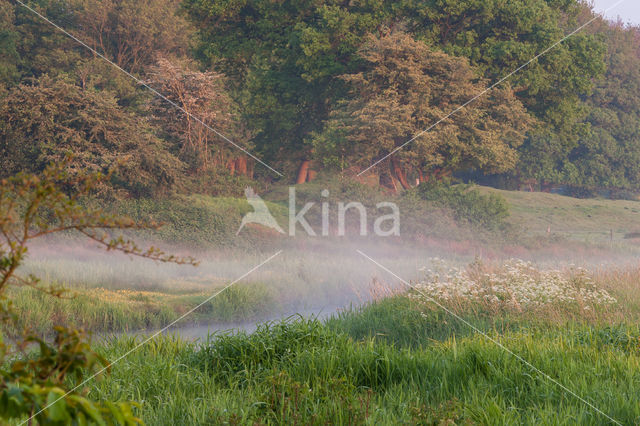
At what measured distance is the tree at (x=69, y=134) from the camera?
1631 centimetres

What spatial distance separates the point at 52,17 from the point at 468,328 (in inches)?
928

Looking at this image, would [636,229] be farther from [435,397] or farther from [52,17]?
[52,17]

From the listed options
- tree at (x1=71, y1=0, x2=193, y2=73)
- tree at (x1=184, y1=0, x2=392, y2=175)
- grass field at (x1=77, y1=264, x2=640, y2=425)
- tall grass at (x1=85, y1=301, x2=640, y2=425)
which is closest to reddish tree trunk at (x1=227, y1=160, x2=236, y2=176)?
tree at (x1=184, y1=0, x2=392, y2=175)

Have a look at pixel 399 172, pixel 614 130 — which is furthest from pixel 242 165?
pixel 614 130

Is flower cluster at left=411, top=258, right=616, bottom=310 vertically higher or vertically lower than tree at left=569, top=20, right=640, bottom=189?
lower

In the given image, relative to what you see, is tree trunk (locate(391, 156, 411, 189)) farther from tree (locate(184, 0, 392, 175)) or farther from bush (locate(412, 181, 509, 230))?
tree (locate(184, 0, 392, 175))

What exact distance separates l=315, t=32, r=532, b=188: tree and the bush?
86 cm

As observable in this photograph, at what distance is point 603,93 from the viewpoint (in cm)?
2981

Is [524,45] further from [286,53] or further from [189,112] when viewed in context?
[189,112]

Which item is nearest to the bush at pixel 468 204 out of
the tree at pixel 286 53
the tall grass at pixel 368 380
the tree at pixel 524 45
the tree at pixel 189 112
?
the tree at pixel 524 45

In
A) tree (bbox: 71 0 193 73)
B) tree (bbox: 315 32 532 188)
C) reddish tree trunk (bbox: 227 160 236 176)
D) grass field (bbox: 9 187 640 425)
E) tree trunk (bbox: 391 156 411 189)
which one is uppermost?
tree (bbox: 71 0 193 73)

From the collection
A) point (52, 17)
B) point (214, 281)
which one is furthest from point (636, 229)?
point (52, 17)

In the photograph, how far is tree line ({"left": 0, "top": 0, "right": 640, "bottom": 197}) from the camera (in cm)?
1734

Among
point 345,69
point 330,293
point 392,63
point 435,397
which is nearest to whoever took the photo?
point 435,397
